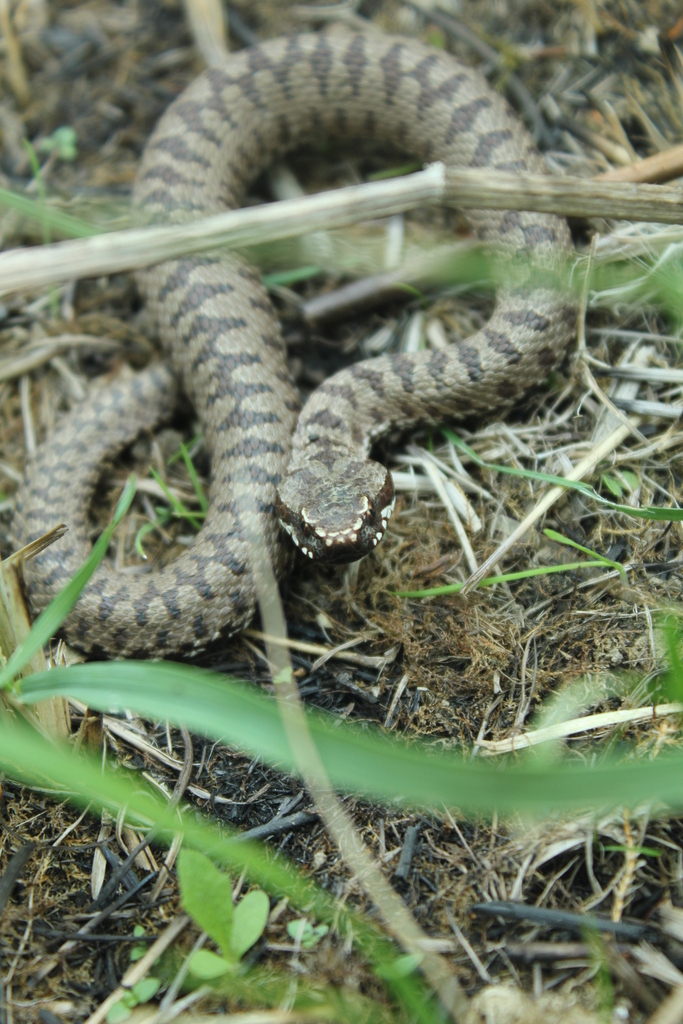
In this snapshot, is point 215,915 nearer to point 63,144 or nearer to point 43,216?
point 43,216

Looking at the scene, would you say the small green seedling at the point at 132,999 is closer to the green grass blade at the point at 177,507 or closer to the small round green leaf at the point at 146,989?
the small round green leaf at the point at 146,989

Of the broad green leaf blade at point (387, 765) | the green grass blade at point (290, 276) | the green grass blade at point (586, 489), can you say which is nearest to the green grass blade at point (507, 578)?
the green grass blade at point (586, 489)

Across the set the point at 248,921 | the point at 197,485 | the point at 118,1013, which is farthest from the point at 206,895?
the point at 197,485

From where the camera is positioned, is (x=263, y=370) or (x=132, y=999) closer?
(x=132, y=999)

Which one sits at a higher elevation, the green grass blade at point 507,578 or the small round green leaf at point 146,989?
the green grass blade at point 507,578

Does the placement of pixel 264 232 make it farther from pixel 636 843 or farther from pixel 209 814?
pixel 636 843

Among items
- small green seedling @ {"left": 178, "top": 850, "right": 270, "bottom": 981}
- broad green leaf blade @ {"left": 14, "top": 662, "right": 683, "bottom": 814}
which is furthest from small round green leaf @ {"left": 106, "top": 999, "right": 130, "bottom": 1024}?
broad green leaf blade @ {"left": 14, "top": 662, "right": 683, "bottom": 814}
